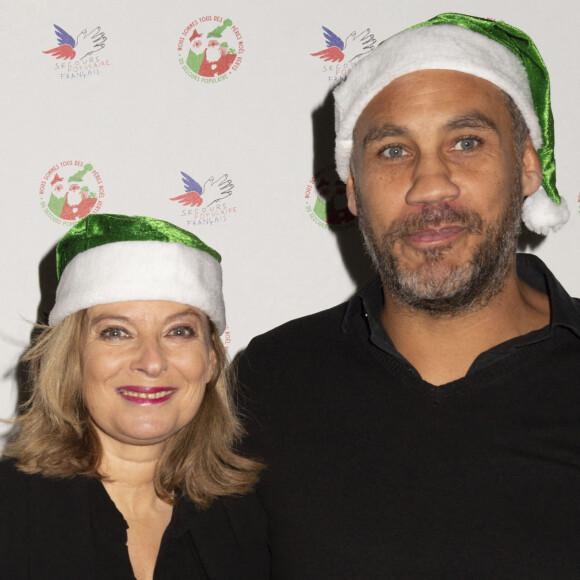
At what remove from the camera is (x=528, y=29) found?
→ 256cm

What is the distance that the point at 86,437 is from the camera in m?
1.83

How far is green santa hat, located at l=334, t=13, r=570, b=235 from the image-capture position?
1865 mm

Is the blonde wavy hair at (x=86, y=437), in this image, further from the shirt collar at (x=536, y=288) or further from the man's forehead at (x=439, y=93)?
the man's forehead at (x=439, y=93)

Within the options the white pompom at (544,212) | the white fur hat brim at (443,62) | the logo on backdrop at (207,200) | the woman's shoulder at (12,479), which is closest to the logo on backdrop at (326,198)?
the logo on backdrop at (207,200)

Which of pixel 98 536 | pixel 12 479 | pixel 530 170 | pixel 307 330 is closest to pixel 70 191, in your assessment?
pixel 307 330

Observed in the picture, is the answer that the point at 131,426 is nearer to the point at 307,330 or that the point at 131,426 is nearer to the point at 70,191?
the point at 307,330

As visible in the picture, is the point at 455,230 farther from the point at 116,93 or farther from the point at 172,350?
the point at 116,93

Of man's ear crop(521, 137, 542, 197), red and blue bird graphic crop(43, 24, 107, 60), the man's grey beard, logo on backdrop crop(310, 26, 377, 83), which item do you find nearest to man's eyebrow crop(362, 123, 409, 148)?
the man's grey beard

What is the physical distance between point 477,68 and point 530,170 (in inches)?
11.6

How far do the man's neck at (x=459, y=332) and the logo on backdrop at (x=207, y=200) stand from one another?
0.82 meters

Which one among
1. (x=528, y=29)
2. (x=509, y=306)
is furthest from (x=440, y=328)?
(x=528, y=29)

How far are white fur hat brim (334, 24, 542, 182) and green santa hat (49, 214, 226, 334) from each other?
563mm

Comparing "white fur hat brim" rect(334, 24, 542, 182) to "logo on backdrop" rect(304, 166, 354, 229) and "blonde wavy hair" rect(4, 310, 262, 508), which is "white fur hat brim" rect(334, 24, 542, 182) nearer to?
"logo on backdrop" rect(304, 166, 354, 229)

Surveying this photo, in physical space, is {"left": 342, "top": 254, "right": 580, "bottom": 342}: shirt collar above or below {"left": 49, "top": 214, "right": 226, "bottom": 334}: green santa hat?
below
